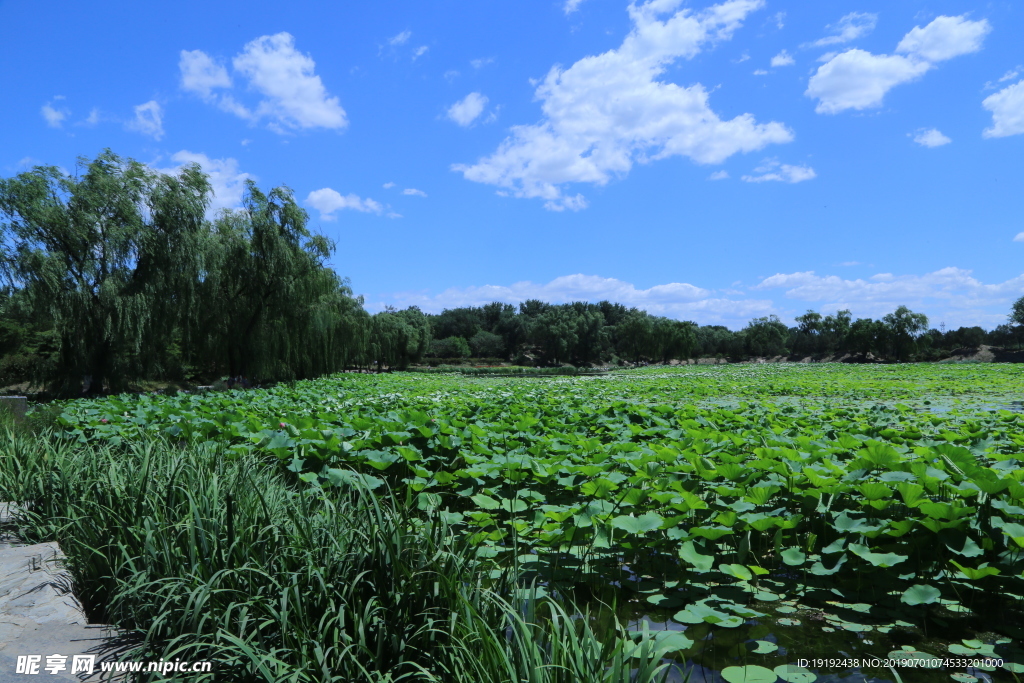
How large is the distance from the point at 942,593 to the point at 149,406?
8.06 meters

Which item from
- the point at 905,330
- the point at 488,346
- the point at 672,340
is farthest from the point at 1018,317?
the point at 488,346

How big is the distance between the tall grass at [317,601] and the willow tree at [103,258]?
1241cm

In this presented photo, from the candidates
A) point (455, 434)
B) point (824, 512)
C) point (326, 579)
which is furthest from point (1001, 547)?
point (455, 434)

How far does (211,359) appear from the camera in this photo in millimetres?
18516

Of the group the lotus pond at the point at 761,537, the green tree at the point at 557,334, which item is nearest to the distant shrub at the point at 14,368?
the lotus pond at the point at 761,537

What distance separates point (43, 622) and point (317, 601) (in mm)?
1247

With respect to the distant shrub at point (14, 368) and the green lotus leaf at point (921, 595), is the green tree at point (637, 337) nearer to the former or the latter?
the distant shrub at point (14, 368)

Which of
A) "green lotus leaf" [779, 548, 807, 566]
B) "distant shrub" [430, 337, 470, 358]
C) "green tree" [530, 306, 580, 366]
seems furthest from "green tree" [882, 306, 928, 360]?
"green lotus leaf" [779, 548, 807, 566]

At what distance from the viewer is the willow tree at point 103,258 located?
12539mm

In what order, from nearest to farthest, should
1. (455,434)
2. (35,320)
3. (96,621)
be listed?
1. (96,621)
2. (455,434)
3. (35,320)

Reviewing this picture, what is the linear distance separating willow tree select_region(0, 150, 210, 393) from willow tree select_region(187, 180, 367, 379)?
185 centimetres

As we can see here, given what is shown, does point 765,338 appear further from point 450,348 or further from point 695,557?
point 695,557

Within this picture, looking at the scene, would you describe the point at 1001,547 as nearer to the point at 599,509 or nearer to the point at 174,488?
the point at 599,509

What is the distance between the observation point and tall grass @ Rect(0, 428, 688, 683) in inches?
69.1
